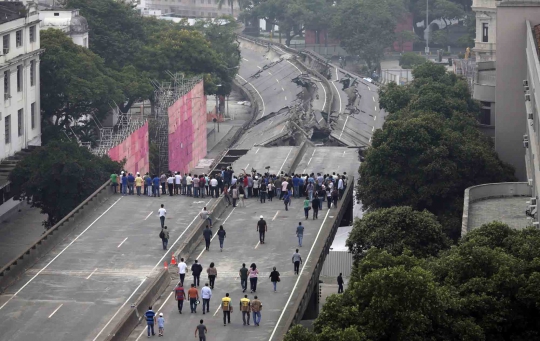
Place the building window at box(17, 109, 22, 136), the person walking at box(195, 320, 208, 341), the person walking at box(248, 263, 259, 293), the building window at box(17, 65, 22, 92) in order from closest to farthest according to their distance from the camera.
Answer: the person walking at box(195, 320, 208, 341) → the person walking at box(248, 263, 259, 293) → the building window at box(17, 109, 22, 136) → the building window at box(17, 65, 22, 92)

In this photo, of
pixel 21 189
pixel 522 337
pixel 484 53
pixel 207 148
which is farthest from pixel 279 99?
pixel 522 337

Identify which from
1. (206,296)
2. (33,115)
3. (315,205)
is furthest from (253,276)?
(33,115)

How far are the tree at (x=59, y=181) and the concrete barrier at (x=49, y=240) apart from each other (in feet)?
16.5

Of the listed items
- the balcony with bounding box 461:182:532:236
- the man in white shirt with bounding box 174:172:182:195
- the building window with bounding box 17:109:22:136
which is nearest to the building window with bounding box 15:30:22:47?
the building window with bounding box 17:109:22:136

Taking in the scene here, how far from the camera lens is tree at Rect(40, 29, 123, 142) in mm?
114562

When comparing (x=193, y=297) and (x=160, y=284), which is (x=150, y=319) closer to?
(x=193, y=297)

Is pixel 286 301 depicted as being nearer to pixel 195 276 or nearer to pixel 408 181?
pixel 195 276

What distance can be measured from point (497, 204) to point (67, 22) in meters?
54.1

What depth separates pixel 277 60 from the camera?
187 meters

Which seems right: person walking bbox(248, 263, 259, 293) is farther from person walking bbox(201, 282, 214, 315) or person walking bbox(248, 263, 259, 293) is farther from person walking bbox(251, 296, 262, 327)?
person walking bbox(251, 296, 262, 327)

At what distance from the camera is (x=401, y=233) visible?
235 ft

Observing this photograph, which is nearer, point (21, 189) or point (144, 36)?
point (21, 189)

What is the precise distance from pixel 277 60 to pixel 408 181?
99.3 m

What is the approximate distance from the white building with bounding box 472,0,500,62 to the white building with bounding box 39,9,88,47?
35742 millimetres
